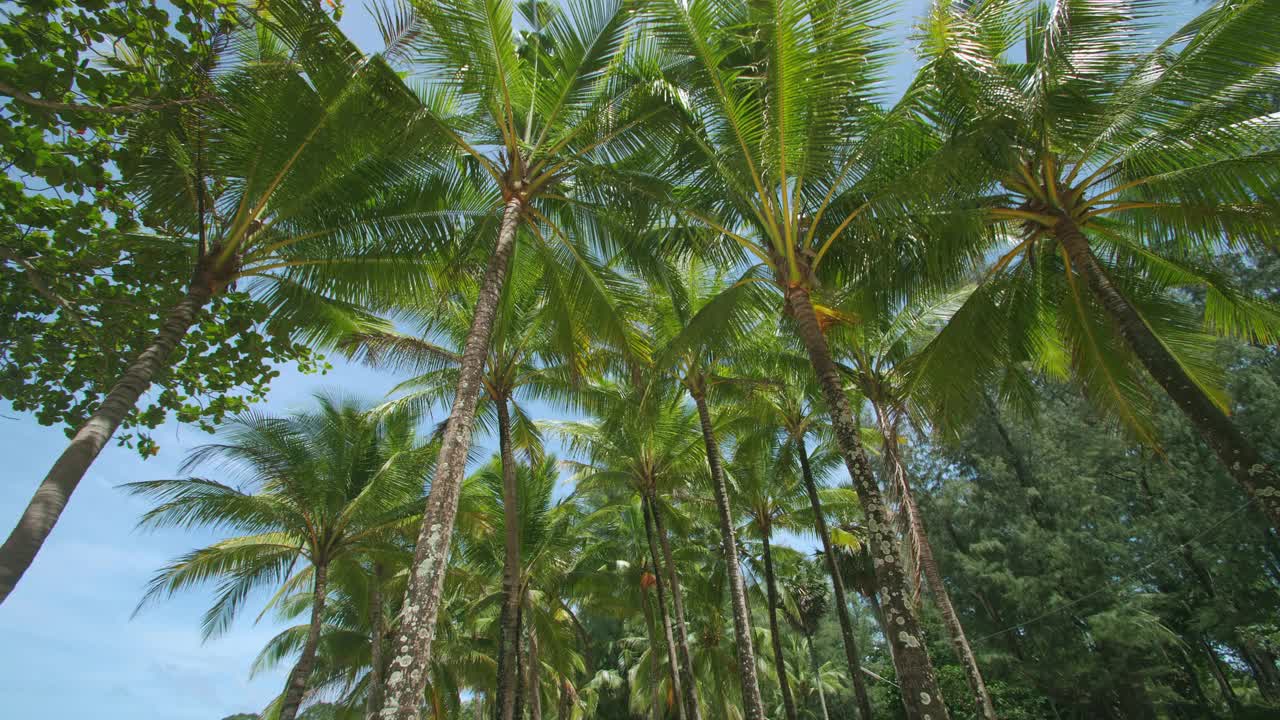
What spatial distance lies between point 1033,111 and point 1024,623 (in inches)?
780

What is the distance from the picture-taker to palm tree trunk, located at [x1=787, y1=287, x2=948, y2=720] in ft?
16.0

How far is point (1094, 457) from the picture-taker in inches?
844

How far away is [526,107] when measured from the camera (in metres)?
7.95

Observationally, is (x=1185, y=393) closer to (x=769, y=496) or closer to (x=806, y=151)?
(x=806, y=151)

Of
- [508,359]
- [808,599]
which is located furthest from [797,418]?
[808,599]

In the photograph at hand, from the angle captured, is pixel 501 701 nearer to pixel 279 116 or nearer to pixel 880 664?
pixel 279 116

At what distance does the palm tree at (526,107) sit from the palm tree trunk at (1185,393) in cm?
516

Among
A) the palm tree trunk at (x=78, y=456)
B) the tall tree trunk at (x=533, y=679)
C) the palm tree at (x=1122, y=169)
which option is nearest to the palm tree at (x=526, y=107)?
the palm tree trunk at (x=78, y=456)

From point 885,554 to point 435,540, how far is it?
3.72 metres

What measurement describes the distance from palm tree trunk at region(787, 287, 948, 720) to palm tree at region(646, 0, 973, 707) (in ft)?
0.06

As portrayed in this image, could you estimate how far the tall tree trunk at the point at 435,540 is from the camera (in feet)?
13.7

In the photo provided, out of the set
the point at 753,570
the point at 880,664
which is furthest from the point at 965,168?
the point at 880,664

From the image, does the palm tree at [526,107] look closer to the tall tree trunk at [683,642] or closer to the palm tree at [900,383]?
the palm tree at [900,383]

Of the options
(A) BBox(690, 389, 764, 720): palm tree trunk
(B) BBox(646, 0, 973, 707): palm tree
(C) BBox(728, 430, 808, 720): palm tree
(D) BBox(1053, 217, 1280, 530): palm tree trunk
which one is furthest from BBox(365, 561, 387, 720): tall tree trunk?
(D) BBox(1053, 217, 1280, 530): palm tree trunk
